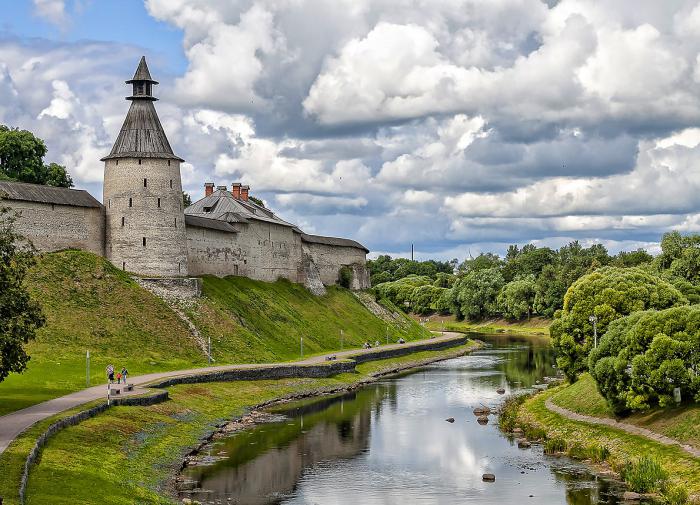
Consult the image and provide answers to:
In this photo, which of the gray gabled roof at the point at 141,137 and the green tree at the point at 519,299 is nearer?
the gray gabled roof at the point at 141,137

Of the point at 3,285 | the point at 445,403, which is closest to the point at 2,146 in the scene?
the point at 445,403

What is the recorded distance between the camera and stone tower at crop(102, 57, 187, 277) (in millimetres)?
77188

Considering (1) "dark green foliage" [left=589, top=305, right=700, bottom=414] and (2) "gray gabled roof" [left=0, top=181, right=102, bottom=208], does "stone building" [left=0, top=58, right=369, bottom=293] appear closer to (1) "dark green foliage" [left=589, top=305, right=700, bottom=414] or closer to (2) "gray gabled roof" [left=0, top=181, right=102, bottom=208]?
(2) "gray gabled roof" [left=0, top=181, right=102, bottom=208]

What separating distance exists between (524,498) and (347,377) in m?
39.6

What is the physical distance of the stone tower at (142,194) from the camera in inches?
3039

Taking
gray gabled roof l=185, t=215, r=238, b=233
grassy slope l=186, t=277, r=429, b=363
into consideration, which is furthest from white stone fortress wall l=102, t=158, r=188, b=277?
gray gabled roof l=185, t=215, r=238, b=233

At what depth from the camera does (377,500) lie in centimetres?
3678

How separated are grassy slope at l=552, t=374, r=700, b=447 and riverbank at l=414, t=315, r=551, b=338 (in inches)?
3169

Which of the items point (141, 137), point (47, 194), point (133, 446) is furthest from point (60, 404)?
point (141, 137)

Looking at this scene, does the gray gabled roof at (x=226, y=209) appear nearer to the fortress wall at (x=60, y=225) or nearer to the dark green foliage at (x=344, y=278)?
the dark green foliage at (x=344, y=278)

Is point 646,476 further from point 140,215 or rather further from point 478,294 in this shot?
point 478,294

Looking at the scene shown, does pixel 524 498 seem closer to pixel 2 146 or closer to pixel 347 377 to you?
pixel 347 377

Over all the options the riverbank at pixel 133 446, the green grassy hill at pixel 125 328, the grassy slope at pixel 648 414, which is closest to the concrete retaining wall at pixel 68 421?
the riverbank at pixel 133 446

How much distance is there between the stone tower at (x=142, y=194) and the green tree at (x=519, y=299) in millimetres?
79361
